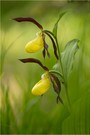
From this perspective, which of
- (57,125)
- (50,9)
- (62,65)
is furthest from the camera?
(50,9)

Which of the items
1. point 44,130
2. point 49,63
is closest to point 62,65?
point 44,130

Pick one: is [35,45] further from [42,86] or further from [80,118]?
[80,118]

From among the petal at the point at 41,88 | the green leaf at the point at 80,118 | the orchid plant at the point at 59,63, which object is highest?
the orchid plant at the point at 59,63

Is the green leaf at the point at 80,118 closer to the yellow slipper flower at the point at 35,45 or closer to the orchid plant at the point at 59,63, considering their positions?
the orchid plant at the point at 59,63

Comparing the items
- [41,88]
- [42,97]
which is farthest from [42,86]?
[42,97]

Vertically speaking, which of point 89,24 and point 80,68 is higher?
point 89,24

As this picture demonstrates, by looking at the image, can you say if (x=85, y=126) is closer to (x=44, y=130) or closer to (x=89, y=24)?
(x=44, y=130)

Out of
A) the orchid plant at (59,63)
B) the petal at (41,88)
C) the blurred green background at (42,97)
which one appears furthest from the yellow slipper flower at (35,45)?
the blurred green background at (42,97)
